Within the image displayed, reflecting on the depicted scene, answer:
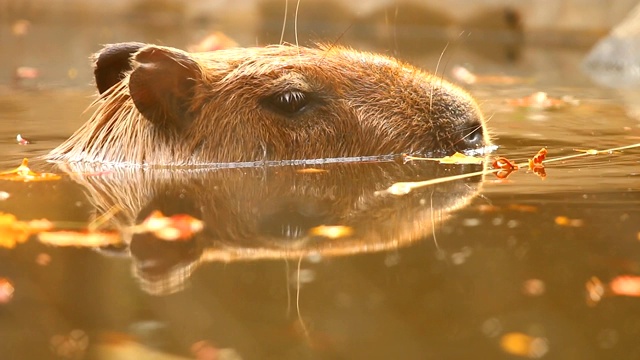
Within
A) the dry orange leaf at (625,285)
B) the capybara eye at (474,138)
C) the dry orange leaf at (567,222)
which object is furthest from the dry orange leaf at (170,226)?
the capybara eye at (474,138)

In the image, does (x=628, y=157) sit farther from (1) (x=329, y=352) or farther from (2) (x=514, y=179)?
(1) (x=329, y=352)

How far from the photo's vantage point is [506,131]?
5.87 m

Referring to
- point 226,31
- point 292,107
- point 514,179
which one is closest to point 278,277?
point 514,179

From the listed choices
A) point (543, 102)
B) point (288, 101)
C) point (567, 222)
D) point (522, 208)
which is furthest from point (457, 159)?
point (543, 102)

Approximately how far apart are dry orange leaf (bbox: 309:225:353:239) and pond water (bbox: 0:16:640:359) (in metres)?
0.01

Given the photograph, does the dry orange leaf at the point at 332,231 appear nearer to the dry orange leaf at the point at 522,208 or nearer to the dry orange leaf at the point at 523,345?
the dry orange leaf at the point at 522,208

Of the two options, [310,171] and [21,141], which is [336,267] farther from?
[21,141]

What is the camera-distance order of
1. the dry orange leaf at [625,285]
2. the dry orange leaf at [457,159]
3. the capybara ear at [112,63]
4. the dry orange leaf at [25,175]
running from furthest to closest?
the capybara ear at [112,63] → the dry orange leaf at [457,159] → the dry orange leaf at [25,175] → the dry orange leaf at [625,285]

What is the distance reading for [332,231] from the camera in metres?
3.12

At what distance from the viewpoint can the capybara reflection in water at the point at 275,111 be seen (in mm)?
4656

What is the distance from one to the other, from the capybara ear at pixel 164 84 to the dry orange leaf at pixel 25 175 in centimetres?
52

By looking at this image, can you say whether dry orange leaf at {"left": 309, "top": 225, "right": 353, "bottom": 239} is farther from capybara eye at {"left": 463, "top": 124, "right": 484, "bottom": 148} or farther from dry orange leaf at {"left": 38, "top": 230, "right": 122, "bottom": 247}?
capybara eye at {"left": 463, "top": 124, "right": 484, "bottom": 148}

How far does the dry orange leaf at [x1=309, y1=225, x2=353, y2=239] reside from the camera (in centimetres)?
307

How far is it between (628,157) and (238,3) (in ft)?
35.5
